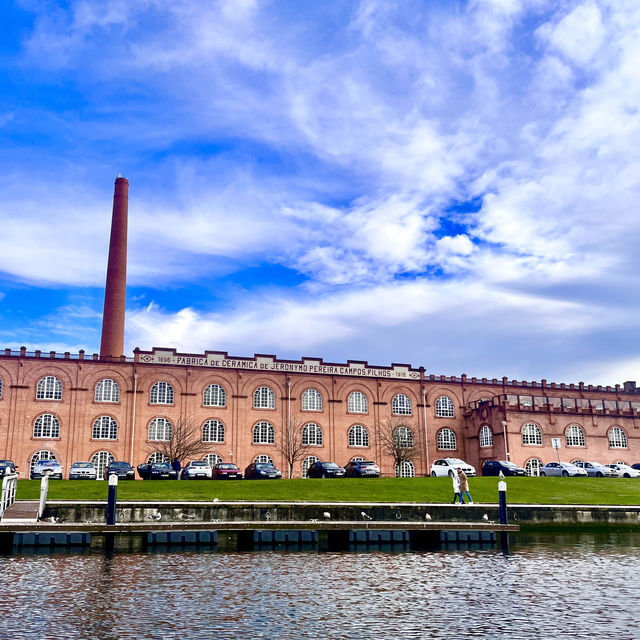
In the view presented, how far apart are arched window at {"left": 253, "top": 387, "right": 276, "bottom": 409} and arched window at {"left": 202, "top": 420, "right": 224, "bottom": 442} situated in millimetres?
3571

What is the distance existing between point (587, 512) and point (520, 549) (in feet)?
24.0

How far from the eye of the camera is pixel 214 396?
6278 cm

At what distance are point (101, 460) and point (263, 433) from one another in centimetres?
1365

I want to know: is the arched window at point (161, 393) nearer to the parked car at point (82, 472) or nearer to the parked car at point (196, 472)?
the parked car at point (82, 472)

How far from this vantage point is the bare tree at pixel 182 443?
57.0 m

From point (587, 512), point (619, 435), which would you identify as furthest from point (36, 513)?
point (619, 435)

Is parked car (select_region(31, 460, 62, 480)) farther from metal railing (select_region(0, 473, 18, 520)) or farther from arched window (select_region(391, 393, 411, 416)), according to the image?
arched window (select_region(391, 393, 411, 416))

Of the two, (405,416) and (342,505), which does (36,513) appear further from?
(405,416)

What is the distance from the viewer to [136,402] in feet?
198

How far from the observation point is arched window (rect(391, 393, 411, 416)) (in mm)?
67438

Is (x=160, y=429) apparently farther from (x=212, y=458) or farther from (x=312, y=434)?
(x=312, y=434)

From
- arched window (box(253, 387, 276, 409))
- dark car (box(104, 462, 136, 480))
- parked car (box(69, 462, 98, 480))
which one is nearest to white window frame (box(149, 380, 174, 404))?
arched window (box(253, 387, 276, 409))

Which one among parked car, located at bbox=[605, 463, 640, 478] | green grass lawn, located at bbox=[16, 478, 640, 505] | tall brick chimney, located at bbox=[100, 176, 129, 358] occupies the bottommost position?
green grass lawn, located at bbox=[16, 478, 640, 505]

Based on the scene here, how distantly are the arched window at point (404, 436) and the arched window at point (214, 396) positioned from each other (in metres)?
15.4
